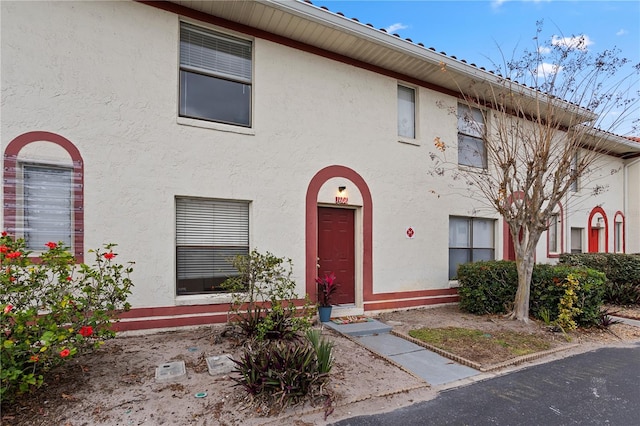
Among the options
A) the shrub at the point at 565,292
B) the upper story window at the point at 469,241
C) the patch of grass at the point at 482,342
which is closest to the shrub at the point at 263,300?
the patch of grass at the point at 482,342

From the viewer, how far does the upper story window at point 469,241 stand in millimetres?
9000

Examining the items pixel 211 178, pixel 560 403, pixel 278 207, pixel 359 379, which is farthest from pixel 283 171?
pixel 560 403

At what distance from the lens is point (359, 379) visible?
4.32m

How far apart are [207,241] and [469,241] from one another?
687 cm

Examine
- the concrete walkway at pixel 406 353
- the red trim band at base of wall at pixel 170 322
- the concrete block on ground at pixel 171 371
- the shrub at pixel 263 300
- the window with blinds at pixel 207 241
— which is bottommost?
the concrete walkway at pixel 406 353

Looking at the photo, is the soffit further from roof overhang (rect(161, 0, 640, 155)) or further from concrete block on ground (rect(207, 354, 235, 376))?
concrete block on ground (rect(207, 354, 235, 376))

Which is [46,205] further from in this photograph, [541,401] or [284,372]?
[541,401]

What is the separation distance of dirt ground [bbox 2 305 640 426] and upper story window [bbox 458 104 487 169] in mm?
5279

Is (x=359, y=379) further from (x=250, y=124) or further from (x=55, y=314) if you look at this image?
(x=250, y=124)

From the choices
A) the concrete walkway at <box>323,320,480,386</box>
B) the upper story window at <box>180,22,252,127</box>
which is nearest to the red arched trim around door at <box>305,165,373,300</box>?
the concrete walkway at <box>323,320,480,386</box>

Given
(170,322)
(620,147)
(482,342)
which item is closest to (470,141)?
(482,342)

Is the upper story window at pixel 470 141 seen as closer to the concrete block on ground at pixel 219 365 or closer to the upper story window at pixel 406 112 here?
the upper story window at pixel 406 112

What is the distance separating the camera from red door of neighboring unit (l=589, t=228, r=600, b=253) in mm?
13148

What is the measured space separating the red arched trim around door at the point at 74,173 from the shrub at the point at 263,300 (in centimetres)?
230
